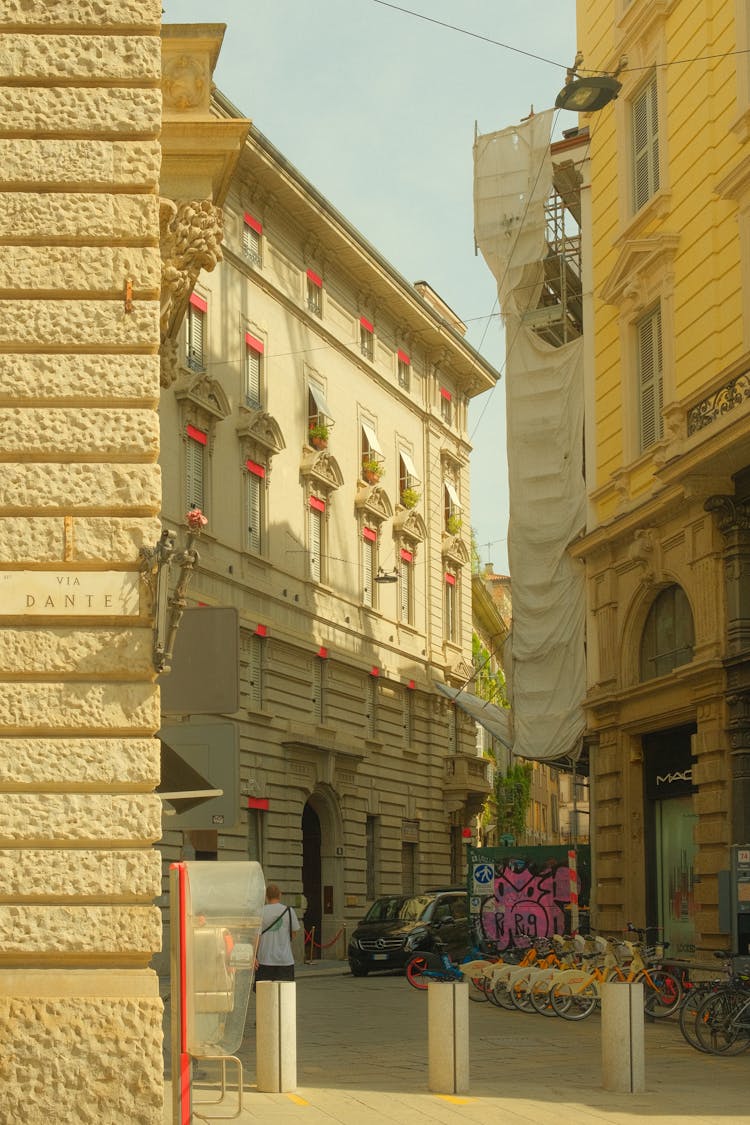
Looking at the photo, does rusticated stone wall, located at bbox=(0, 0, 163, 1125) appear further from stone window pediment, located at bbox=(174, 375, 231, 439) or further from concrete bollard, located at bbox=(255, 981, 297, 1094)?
stone window pediment, located at bbox=(174, 375, 231, 439)

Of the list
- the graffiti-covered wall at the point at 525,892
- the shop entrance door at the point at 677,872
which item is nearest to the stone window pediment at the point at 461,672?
the graffiti-covered wall at the point at 525,892

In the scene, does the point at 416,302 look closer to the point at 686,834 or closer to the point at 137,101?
the point at 686,834

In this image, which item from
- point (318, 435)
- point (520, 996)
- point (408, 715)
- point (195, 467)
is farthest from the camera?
point (408, 715)

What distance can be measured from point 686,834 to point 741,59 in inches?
446

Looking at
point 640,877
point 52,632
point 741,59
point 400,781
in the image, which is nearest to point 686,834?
point 640,877

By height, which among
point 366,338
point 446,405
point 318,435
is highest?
point 366,338

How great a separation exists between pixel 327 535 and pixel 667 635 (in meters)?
17.2

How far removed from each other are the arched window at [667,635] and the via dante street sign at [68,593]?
16.9 metres

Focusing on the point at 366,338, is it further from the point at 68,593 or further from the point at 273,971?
the point at 68,593

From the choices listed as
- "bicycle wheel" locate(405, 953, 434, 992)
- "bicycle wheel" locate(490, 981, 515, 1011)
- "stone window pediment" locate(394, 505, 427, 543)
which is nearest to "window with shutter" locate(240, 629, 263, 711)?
"bicycle wheel" locate(405, 953, 434, 992)

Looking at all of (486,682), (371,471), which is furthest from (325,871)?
(486,682)

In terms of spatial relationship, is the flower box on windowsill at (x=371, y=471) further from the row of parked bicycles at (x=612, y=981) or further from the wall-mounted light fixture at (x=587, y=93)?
the wall-mounted light fixture at (x=587, y=93)

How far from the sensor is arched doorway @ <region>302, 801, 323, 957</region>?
42.1 m

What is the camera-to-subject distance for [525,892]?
30.5 metres
